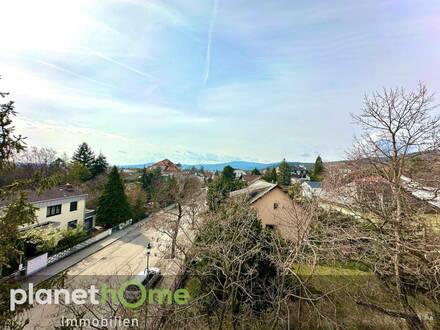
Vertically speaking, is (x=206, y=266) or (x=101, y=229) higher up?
(x=206, y=266)

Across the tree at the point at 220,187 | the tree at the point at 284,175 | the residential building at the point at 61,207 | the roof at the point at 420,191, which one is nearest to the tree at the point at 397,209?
the roof at the point at 420,191

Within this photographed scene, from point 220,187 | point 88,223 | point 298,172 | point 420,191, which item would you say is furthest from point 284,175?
point 420,191

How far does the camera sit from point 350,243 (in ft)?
29.9

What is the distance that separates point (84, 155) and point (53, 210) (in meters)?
23.9

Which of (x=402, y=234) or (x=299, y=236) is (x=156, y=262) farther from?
(x=402, y=234)

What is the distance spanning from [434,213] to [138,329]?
9.65 meters

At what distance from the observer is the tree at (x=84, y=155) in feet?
136

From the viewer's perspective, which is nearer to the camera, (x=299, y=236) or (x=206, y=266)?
(x=299, y=236)

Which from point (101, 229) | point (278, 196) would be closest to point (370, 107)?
point (278, 196)

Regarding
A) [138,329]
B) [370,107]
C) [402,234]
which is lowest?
[138,329]

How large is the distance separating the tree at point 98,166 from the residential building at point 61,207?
17.1 meters

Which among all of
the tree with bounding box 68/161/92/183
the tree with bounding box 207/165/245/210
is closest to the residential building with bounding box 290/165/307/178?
the tree with bounding box 207/165/245/210

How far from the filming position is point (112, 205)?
84.9 feet

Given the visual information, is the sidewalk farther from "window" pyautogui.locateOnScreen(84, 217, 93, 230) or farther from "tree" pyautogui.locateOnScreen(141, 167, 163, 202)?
"tree" pyautogui.locateOnScreen(141, 167, 163, 202)
